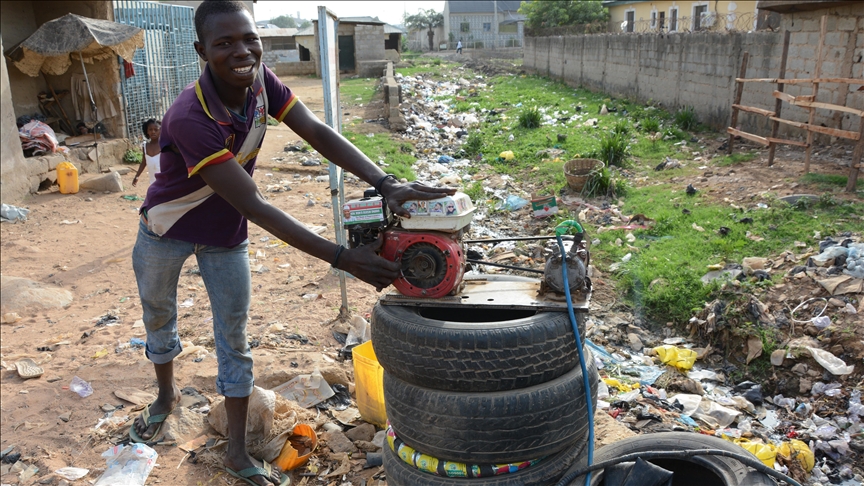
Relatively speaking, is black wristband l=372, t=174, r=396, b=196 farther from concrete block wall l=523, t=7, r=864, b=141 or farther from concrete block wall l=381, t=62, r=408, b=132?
concrete block wall l=381, t=62, r=408, b=132

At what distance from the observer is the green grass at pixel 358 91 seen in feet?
62.6

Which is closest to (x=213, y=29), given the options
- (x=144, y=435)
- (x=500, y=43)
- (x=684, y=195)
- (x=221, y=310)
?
(x=221, y=310)

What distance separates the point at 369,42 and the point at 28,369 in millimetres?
27493

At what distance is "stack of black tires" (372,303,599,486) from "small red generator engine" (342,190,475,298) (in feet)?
0.51

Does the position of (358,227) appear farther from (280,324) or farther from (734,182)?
(734,182)

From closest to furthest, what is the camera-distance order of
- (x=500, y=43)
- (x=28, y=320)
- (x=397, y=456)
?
1. (x=397, y=456)
2. (x=28, y=320)
3. (x=500, y=43)

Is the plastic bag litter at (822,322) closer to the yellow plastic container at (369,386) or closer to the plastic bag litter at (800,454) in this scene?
the plastic bag litter at (800,454)

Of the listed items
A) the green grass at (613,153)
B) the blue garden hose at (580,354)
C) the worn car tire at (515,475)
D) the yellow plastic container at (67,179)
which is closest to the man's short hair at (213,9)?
the blue garden hose at (580,354)

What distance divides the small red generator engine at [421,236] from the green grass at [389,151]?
21.3 ft

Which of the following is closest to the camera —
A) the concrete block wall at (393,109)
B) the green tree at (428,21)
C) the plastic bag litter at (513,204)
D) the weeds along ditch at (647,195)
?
the weeds along ditch at (647,195)

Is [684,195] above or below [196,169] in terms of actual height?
below

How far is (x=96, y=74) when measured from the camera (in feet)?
37.5

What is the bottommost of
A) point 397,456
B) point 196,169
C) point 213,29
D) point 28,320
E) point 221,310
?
point 28,320

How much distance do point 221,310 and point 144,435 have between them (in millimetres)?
992
